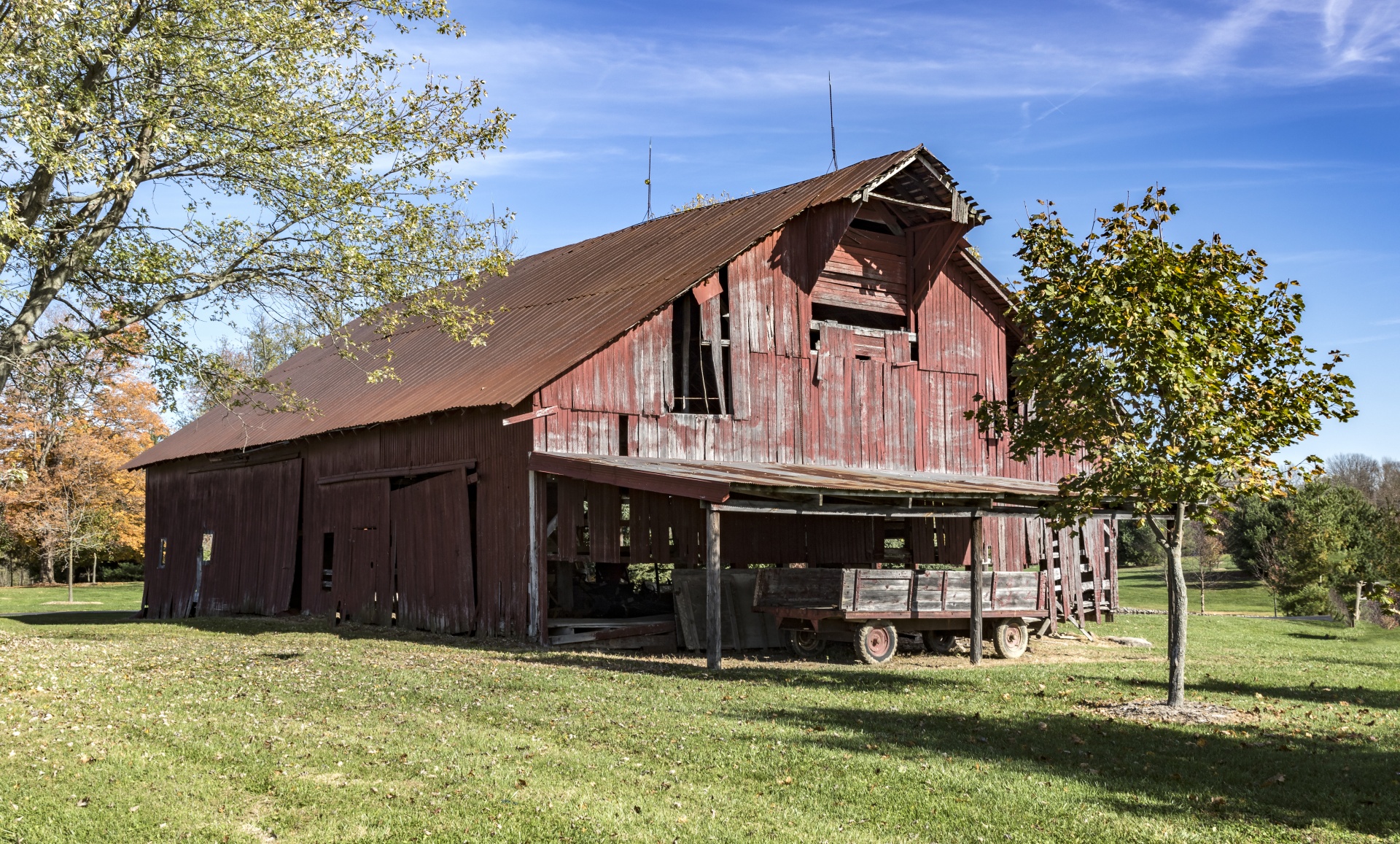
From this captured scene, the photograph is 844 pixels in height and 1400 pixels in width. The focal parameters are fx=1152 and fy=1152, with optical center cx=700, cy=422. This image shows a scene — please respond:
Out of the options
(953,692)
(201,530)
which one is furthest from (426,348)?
(953,692)

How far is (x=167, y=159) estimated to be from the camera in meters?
17.8

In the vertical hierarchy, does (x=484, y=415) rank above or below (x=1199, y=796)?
above

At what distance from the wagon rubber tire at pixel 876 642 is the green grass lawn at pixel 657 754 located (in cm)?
144

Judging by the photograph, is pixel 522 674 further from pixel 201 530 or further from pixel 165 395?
pixel 201 530

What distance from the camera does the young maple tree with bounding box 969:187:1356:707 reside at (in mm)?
12875

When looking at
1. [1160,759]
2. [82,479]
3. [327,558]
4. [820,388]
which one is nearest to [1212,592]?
[820,388]

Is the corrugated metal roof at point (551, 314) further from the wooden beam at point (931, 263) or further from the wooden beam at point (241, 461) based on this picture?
the wooden beam at point (931, 263)

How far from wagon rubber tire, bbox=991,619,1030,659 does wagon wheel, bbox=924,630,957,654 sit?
29.6 inches

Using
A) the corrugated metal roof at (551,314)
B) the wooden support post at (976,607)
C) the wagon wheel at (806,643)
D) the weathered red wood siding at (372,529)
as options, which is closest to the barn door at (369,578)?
the weathered red wood siding at (372,529)

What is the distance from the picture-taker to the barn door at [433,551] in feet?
73.3

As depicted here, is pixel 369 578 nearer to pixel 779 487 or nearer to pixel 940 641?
pixel 779 487

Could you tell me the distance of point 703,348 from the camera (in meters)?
23.1

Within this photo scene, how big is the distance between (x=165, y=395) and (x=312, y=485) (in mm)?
9229

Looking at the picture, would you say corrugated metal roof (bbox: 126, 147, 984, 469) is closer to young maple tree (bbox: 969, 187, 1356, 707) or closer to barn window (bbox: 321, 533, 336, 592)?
barn window (bbox: 321, 533, 336, 592)
